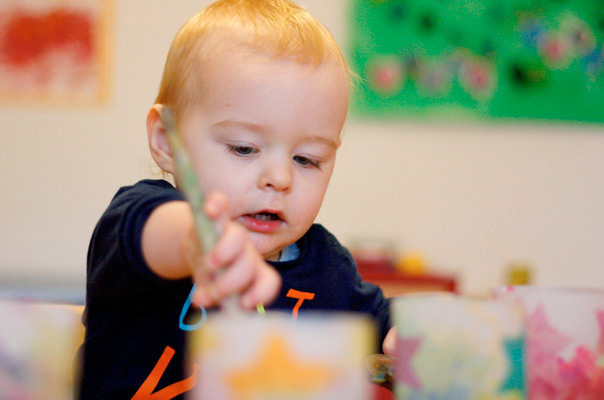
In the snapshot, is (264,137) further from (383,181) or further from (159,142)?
(383,181)

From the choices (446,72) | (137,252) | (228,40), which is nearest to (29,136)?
(446,72)

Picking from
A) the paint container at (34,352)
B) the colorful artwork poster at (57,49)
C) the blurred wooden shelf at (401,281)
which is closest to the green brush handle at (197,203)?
the paint container at (34,352)

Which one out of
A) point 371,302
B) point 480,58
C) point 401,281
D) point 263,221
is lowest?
point 401,281

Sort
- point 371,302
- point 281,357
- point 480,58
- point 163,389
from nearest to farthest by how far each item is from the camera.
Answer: point 281,357, point 163,389, point 371,302, point 480,58

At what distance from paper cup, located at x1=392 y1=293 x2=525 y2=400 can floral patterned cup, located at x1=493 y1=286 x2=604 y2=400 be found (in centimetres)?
6

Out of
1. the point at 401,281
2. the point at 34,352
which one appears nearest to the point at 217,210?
the point at 34,352

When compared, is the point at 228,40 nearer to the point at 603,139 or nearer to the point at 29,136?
the point at 29,136

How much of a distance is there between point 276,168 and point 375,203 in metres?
1.80

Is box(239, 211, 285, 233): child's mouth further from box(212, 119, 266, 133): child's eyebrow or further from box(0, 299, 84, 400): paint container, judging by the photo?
box(0, 299, 84, 400): paint container

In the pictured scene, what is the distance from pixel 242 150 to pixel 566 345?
0.42 meters

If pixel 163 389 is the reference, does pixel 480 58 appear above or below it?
above

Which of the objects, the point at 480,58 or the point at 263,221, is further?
the point at 480,58

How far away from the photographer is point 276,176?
689 mm

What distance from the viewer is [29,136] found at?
7.95ft
